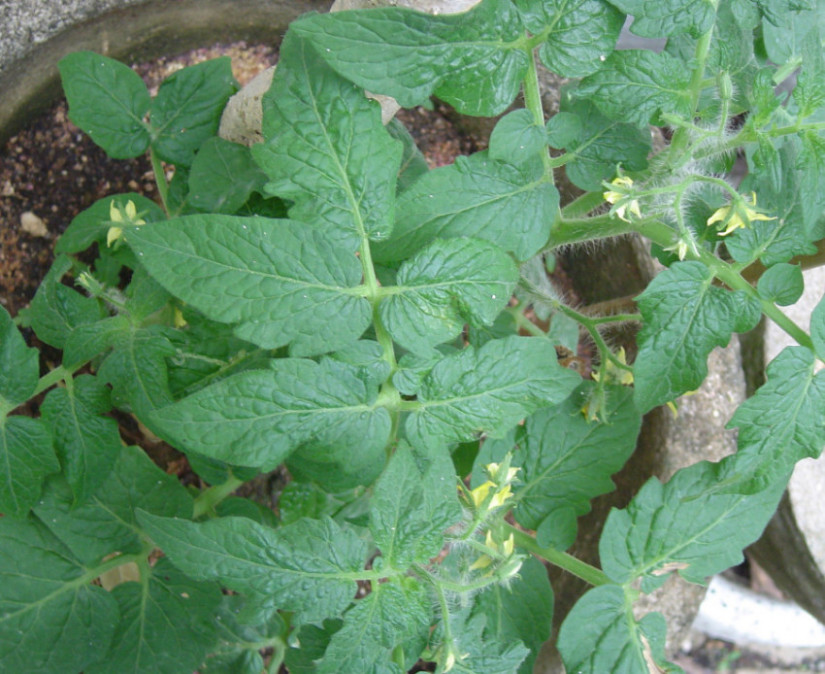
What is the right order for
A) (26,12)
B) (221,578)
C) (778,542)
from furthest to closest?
(778,542), (26,12), (221,578)

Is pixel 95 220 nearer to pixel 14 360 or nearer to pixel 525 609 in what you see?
pixel 14 360

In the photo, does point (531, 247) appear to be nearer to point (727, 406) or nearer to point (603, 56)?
point (603, 56)

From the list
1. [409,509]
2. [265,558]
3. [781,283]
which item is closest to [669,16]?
[781,283]

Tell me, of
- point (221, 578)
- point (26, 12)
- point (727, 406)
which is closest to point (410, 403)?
point (221, 578)

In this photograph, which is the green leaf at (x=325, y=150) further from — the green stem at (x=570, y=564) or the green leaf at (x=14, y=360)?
the green stem at (x=570, y=564)

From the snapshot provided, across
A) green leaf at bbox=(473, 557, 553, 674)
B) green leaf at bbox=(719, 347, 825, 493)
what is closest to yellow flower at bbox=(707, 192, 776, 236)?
green leaf at bbox=(719, 347, 825, 493)
